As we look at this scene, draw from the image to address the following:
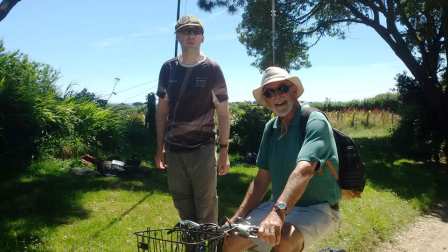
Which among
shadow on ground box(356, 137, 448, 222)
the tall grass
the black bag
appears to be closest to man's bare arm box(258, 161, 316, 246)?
the black bag

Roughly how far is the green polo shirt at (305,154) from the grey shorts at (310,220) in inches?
2.9

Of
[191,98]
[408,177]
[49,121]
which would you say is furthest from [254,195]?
[408,177]

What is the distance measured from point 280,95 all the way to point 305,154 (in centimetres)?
55

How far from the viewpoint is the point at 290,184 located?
8.79 feet

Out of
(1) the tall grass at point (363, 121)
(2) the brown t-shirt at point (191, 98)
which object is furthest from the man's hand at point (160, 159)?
(1) the tall grass at point (363, 121)

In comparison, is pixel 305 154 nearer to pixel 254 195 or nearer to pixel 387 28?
pixel 254 195

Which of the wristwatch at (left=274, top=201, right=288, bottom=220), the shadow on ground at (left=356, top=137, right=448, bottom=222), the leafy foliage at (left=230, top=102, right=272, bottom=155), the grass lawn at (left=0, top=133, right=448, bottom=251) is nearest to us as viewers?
the wristwatch at (left=274, top=201, right=288, bottom=220)

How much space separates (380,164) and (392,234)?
20.8 ft

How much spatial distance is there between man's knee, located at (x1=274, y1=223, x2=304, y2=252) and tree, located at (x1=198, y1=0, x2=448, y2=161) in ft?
41.9

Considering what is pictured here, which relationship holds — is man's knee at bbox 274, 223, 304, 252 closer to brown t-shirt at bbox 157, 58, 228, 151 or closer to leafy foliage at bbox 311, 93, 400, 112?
brown t-shirt at bbox 157, 58, 228, 151

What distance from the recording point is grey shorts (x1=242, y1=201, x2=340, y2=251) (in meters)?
2.90

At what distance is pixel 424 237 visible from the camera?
22.9 ft

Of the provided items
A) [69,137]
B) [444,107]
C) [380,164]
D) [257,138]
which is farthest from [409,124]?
[69,137]

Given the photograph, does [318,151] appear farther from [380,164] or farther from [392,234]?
[380,164]
